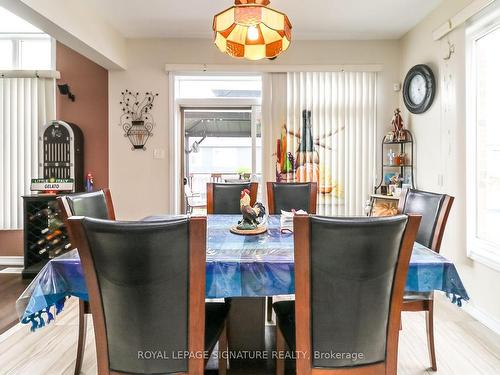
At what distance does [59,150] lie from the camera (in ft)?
11.9

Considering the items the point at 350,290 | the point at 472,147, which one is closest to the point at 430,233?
the point at 350,290

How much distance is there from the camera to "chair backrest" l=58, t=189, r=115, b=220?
170cm

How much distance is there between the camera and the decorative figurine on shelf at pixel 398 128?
139 inches

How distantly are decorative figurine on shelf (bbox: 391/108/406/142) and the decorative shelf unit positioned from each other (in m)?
0.02

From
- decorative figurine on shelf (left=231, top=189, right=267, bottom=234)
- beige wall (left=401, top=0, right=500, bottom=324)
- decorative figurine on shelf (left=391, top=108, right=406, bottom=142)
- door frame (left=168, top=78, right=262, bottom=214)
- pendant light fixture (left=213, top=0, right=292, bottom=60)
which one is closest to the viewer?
pendant light fixture (left=213, top=0, right=292, bottom=60)

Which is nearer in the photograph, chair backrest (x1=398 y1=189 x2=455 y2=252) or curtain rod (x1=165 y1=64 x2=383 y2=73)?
chair backrest (x1=398 y1=189 x2=455 y2=252)

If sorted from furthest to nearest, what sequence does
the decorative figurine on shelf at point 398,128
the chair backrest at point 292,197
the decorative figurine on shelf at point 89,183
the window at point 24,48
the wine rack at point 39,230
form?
the window at point 24,48 < the decorative figurine on shelf at point 89,183 < the decorative figurine on shelf at point 398,128 < the wine rack at point 39,230 < the chair backrest at point 292,197

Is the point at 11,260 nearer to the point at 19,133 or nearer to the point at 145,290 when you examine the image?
the point at 19,133

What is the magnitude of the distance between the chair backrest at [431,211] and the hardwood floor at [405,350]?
75 centimetres

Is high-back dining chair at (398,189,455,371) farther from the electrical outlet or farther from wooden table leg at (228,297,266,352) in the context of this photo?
the electrical outlet

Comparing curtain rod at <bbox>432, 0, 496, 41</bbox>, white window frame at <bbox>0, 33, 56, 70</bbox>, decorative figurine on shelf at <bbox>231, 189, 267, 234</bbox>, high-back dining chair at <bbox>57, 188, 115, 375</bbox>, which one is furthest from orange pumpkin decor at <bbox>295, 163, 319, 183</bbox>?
white window frame at <bbox>0, 33, 56, 70</bbox>

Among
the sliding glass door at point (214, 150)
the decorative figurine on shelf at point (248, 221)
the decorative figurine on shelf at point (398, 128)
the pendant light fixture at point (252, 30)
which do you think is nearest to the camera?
the pendant light fixture at point (252, 30)

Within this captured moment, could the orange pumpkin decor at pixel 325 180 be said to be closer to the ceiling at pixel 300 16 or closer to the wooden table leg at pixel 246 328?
the ceiling at pixel 300 16

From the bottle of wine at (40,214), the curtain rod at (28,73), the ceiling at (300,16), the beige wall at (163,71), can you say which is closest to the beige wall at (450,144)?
the ceiling at (300,16)
